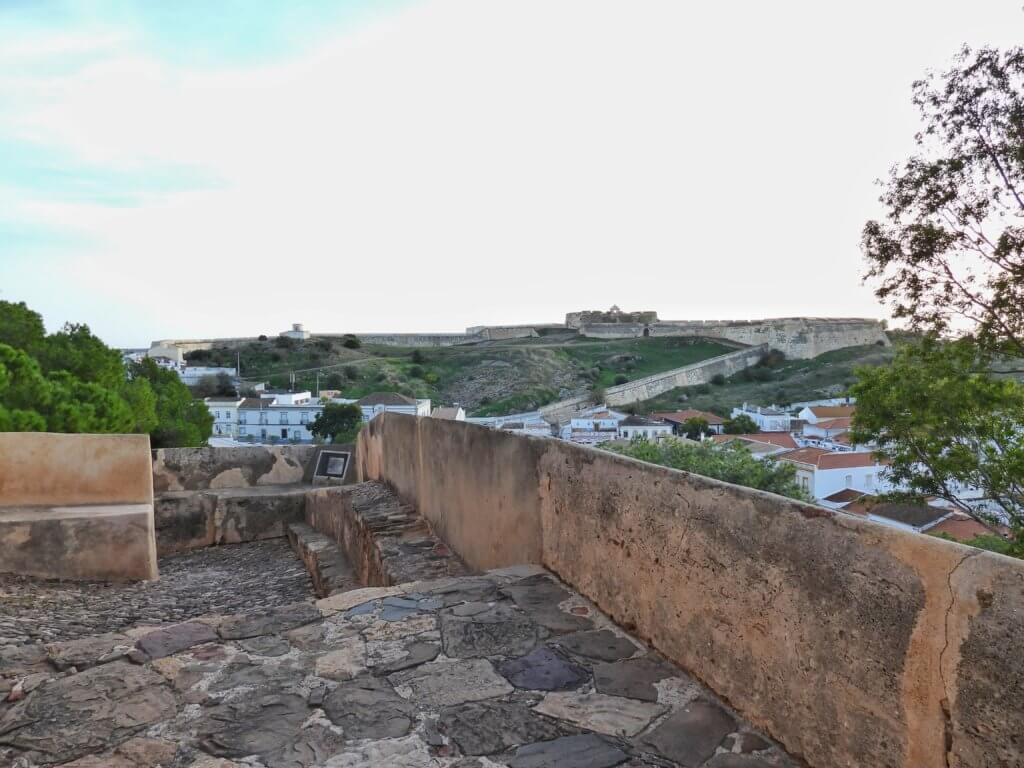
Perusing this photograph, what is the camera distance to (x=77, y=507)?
5.56 meters

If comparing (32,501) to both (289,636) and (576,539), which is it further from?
(576,539)

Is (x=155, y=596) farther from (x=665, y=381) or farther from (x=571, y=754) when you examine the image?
(x=665, y=381)

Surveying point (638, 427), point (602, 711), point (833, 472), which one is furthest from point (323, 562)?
point (638, 427)

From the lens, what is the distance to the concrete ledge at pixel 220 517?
7766 millimetres

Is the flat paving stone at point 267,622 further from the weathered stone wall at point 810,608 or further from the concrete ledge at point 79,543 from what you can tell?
the concrete ledge at point 79,543

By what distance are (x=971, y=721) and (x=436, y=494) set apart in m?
4.09

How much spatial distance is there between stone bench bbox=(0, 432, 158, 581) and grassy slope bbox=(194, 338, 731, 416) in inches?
1750

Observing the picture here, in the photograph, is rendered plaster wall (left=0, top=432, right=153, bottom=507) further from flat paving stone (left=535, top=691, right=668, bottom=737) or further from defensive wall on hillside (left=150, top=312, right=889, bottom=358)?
defensive wall on hillside (left=150, top=312, right=889, bottom=358)

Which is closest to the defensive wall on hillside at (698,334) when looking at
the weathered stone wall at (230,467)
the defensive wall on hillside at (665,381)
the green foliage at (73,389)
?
the defensive wall on hillside at (665,381)

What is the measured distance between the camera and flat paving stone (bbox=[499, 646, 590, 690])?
2180mm

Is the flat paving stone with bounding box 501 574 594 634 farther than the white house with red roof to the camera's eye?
No

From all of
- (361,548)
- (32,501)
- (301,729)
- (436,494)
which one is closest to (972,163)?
(436,494)

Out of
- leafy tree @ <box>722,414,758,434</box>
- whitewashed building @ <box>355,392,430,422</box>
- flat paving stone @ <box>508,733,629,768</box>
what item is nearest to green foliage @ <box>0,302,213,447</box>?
flat paving stone @ <box>508,733,629,768</box>

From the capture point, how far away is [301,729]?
6.35ft
